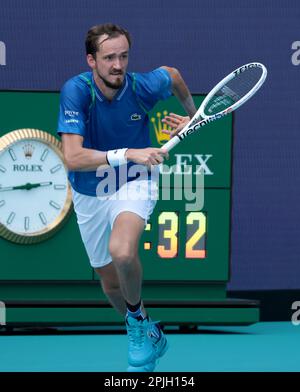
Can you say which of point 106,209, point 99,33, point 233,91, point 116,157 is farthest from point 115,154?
point 233,91

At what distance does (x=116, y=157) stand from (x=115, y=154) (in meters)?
0.02

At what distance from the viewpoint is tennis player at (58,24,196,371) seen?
22.0 ft

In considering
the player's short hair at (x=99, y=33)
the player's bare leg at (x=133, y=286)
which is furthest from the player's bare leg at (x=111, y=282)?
the player's short hair at (x=99, y=33)

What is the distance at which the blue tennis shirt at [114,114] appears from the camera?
6930 millimetres

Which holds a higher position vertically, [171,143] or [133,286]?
[171,143]

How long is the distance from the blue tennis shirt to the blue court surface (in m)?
1.31

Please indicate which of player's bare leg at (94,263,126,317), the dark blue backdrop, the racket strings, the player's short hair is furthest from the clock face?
the player's short hair

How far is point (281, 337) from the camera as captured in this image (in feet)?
32.3

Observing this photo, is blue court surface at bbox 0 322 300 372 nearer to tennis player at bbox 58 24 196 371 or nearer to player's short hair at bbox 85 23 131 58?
tennis player at bbox 58 24 196 371

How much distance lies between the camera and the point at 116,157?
6660 mm

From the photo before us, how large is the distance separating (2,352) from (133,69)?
3.26 metres

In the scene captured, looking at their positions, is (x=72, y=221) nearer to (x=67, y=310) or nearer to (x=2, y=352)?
(x=67, y=310)

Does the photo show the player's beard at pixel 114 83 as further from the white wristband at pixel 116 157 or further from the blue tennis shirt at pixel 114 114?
the white wristband at pixel 116 157

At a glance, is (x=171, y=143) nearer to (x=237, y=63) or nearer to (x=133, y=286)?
(x=133, y=286)
